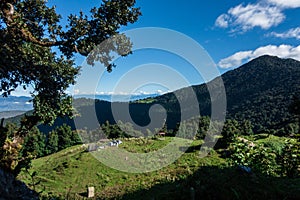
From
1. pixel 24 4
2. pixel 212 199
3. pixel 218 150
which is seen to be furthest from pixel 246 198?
pixel 218 150

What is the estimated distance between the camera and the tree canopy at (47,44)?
9703mm

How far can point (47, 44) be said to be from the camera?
10.4m

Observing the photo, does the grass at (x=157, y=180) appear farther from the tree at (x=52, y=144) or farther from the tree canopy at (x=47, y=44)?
the tree at (x=52, y=144)

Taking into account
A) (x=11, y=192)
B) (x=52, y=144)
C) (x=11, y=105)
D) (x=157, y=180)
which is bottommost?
(x=52, y=144)

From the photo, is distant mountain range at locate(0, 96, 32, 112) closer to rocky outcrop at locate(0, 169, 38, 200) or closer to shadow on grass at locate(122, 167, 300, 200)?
rocky outcrop at locate(0, 169, 38, 200)

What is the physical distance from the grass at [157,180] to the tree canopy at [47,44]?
448 centimetres

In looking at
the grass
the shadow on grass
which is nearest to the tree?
the grass

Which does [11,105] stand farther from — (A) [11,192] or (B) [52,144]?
(B) [52,144]

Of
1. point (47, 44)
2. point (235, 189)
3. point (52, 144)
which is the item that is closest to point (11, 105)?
point (47, 44)

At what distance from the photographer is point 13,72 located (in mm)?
10539

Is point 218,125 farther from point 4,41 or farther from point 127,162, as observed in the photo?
point 4,41

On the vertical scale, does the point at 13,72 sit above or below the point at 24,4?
below

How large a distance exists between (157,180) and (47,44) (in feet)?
28.2

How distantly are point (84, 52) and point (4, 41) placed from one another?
3.10 m
